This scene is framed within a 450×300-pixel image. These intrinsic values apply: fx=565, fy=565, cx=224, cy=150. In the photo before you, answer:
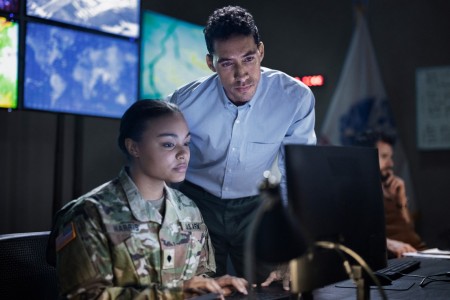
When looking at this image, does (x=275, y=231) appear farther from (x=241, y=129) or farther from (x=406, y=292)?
(x=241, y=129)

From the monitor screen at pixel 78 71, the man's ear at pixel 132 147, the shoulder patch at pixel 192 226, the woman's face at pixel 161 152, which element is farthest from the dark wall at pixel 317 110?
the man's ear at pixel 132 147

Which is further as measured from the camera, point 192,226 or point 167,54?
point 167,54

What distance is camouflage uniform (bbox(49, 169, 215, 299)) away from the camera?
4.20 ft

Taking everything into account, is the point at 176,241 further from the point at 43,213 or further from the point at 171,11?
the point at 171,11

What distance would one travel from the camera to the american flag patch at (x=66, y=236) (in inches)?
51.6

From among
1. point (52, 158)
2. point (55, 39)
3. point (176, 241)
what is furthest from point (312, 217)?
point (52, 158)

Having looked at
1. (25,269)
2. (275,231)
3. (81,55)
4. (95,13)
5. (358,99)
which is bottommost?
(25,269)

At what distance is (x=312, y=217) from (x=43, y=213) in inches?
102

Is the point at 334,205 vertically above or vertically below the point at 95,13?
below

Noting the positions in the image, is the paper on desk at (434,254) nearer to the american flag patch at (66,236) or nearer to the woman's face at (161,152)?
the woman's face at (161,152)

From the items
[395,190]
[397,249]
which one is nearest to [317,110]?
[395,190]

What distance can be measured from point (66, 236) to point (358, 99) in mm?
3167

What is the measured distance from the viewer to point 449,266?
1979 mm

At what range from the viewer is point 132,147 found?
5.11 feet
